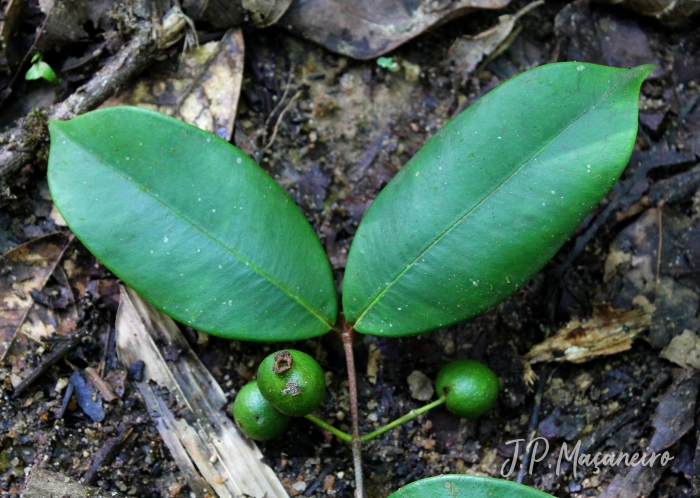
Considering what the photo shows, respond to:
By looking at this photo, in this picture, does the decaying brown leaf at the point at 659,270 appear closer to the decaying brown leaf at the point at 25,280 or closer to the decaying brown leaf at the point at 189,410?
the decaying brown leaf at the point at 189,410

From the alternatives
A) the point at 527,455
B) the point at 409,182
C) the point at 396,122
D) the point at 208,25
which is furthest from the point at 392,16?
the point at 527,455

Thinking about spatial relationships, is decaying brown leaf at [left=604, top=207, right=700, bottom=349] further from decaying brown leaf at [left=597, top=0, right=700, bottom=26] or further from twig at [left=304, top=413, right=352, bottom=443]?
twig at [left=304, top=413, right=352, bottom=443]

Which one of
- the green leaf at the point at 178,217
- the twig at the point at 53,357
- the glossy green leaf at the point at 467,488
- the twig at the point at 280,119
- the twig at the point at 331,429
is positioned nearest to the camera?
the glossy green leaf at the point at 467,488

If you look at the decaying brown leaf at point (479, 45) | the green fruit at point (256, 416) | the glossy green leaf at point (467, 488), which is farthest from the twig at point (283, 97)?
the glossy green leaf at point (467, 488)

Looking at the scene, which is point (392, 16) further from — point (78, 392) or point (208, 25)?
point (78, 392)

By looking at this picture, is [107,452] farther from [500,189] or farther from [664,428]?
[664,428]

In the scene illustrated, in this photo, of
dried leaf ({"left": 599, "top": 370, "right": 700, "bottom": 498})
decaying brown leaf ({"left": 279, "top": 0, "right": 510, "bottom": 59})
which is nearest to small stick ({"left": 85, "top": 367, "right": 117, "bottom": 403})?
decaying brown leaf ({"left": 279, "top": 0, "right": 510, "bottom": 59})
